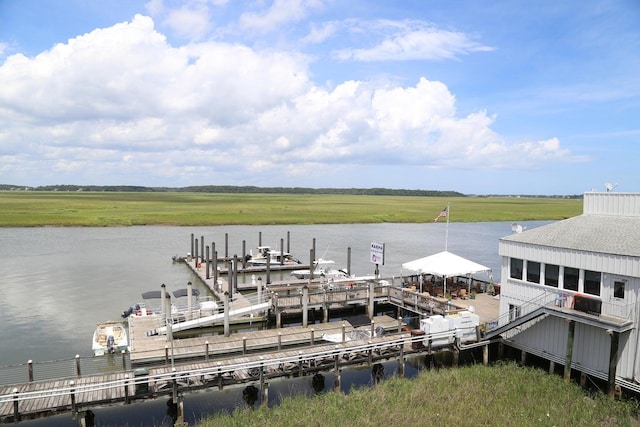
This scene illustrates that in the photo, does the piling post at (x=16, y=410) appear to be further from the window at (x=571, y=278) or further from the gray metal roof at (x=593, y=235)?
the window at (x=571, y=278)

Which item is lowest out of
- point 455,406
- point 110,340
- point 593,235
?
point 110,340

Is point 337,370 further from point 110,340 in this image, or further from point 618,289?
point 110,340

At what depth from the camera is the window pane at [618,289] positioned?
53.4 ft

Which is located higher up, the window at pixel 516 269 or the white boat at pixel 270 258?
the window at pixel 516 269

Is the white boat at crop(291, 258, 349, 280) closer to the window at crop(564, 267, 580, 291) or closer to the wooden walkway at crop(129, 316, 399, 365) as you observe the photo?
the wooden walkway at crop(129, 316, 399, 365)

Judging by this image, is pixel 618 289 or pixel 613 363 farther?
pixel 618 289

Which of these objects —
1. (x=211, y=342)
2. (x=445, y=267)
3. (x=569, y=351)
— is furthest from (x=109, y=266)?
(x=569, y=351)

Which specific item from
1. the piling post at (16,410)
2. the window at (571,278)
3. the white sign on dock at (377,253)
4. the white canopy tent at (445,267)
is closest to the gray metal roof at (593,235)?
the window at (571,278)

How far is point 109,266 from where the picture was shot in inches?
1738

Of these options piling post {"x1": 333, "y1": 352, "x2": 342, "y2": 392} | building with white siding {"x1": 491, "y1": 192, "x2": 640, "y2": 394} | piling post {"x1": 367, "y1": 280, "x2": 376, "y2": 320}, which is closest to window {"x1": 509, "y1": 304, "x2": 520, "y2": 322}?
building with white siding {"x1": 491, "y1": 192, "x2": 640, "y2": 394}

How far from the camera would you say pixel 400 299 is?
2666 cm

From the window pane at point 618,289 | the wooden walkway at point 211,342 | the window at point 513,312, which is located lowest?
the wooden walkway at point 211,342

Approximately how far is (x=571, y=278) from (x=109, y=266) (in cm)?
3984

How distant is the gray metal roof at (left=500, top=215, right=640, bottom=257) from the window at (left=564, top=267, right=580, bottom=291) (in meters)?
0.90
